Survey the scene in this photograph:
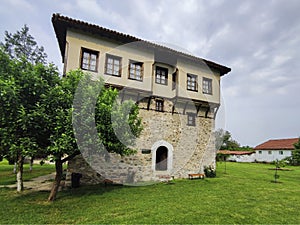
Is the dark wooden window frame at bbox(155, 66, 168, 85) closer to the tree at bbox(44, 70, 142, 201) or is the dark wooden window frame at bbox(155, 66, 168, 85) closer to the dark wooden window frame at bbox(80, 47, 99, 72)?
the dark wooden window frame at bbox(80, 47, 99, 72)

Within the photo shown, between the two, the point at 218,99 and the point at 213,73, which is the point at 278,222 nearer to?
the point at 218,99

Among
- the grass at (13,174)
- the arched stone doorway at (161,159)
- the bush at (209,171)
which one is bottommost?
the grass at (13,174)

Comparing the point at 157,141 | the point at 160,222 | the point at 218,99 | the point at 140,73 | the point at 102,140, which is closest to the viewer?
the point at 160,222

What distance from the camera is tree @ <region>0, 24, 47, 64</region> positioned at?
70.5ft

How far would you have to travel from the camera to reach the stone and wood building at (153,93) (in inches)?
392

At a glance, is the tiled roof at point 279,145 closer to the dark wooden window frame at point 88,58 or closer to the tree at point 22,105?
the dark wooden window frame at point 88,58

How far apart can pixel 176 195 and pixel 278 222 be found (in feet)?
12.7

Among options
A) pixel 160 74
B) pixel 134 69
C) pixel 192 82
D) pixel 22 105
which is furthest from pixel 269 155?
pixel 22 105

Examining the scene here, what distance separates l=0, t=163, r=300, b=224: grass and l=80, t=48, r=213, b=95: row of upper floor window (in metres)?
6.29

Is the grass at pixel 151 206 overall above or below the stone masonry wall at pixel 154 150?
below

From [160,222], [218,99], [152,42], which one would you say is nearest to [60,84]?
[160,222]

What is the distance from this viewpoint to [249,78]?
2098 cm

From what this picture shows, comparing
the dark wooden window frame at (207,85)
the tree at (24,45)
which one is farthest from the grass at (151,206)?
the tree at (24,45)

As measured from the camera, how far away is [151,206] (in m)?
6.72
